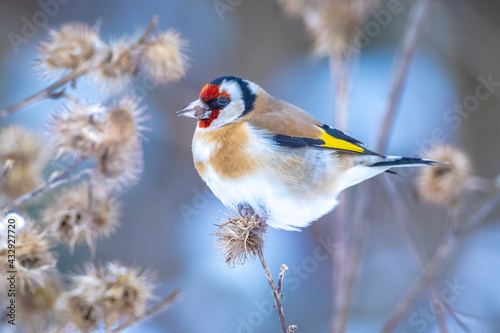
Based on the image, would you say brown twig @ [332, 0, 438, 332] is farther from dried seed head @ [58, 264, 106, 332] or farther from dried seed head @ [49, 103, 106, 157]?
dried seed head @ [49, 103, 106, 157]

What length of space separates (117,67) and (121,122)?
144 millimetres

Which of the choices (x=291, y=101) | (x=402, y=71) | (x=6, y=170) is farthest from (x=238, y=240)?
(x=291, y=101)

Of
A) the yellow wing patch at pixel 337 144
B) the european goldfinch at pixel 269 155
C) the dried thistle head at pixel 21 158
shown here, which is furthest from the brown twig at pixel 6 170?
the yellow wing patch at pixel 337 144

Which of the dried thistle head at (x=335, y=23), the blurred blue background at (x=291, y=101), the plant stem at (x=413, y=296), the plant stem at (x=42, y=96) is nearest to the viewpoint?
the plant stem at (x=42, y=96)

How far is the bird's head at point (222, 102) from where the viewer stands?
1204mm

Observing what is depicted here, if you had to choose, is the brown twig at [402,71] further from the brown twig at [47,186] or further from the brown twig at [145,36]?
the brown twig at [47,186]

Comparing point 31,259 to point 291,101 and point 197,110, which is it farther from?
point 291,101

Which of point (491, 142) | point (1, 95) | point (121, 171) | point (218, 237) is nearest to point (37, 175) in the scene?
point (121, 171)

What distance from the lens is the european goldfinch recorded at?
4.27ft

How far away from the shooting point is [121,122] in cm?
131

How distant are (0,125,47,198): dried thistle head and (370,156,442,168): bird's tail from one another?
103cm

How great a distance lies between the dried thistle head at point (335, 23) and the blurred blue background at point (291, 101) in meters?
0.33

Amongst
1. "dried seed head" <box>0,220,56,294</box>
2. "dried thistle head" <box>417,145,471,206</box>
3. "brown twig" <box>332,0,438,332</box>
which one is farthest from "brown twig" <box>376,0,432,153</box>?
"dried seed head" <box>0,220,56,294</box>

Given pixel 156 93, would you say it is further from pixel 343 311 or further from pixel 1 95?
pixel 343 311
